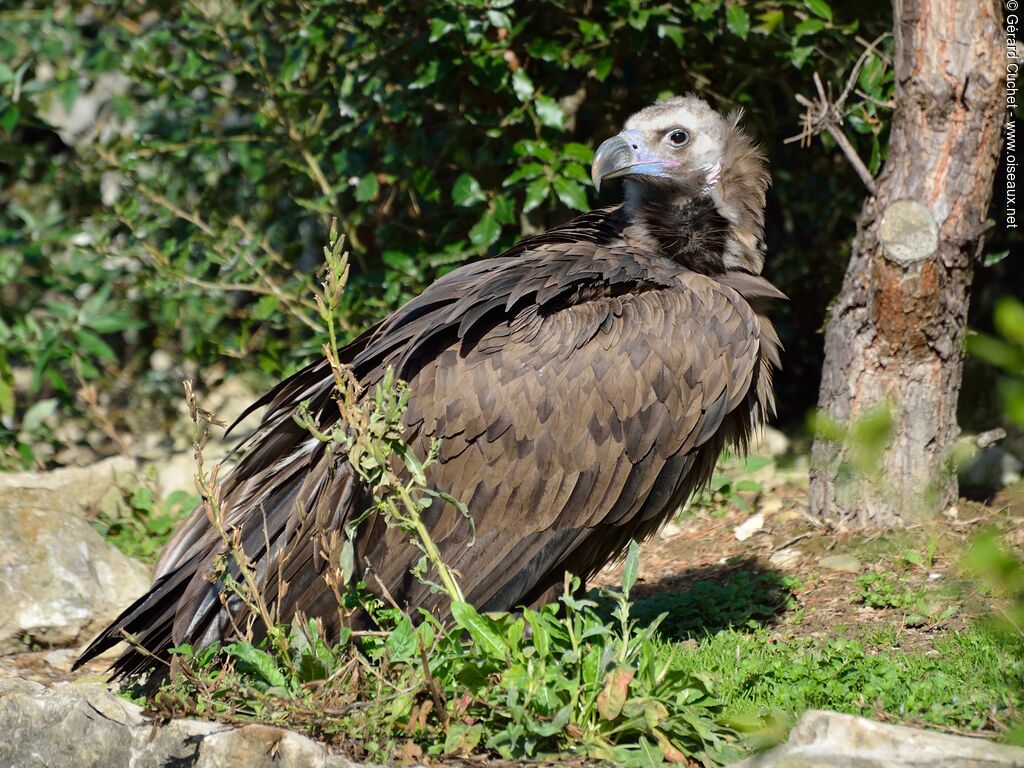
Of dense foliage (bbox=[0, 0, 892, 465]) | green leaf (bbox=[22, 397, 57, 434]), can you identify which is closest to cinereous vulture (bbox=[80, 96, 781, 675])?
dense foliage (bbox=[0, 0, 892, 465])

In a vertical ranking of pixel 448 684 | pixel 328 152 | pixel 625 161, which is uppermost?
pixel 328 152

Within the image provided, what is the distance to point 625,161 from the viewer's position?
4.64m

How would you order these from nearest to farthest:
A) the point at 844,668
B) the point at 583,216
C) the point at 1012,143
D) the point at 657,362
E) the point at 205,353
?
the point at 844,668 → the point at 657,362 → the point at 583,216 → the point at 1012,143 → the point at 205,353

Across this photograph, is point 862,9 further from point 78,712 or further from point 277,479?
point 78,712

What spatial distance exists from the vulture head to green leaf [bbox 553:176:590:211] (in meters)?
0.89

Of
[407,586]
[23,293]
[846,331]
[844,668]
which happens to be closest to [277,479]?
[407,586]

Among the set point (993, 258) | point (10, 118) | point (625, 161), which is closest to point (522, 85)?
point (625, 161)

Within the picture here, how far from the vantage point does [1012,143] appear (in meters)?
5.54

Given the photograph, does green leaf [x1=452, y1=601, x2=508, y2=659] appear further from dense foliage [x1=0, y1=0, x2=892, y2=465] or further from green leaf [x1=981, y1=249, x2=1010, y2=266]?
green leaf [x1=981, y1=249, x2=1010, y2=266]

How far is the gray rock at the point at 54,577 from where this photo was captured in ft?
16.2

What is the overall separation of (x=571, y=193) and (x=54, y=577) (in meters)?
2.81

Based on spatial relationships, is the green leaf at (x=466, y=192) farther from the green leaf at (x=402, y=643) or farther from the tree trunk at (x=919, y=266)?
the green leaf at (x=402, y=643)

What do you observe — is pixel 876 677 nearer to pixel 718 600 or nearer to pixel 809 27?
pixel 718 600

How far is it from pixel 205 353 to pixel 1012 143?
455cm
